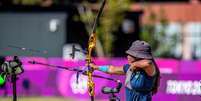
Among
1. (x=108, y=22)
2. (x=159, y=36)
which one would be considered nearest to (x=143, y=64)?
(x=108, y=22)

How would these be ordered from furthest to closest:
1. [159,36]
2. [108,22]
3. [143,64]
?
[159,36] → [108,22] → [143,64]

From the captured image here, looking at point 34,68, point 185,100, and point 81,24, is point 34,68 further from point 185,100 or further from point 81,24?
point 81,24

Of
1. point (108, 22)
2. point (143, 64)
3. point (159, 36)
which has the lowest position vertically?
point (159, 36)

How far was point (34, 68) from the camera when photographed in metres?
21.6

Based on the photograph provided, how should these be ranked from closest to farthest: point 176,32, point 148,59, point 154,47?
point 148,59, point 154,47, point 176,32

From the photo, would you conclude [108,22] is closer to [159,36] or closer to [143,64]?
[159,36]

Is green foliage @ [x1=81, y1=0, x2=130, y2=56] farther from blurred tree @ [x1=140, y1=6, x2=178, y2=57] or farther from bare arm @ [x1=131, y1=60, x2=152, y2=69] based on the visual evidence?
bare arm @ [x1=131, y1=60, x2=152, y2=69]

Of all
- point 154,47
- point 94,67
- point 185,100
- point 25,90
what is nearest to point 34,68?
point 25,90

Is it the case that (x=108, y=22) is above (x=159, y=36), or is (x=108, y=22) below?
above

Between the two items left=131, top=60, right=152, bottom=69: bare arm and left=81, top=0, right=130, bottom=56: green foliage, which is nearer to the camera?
left=131, top=60, right=152, bottom=69: bare arm

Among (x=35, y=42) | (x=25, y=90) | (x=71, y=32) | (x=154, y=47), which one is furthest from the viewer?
(x=154, y=47)

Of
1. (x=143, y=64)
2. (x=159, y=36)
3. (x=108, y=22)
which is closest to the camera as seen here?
(x=143, y=64)

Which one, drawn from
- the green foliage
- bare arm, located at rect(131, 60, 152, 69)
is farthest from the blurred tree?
bare arm, located at rect(131, 60, 152, 69)

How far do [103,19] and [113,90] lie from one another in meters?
28.3
